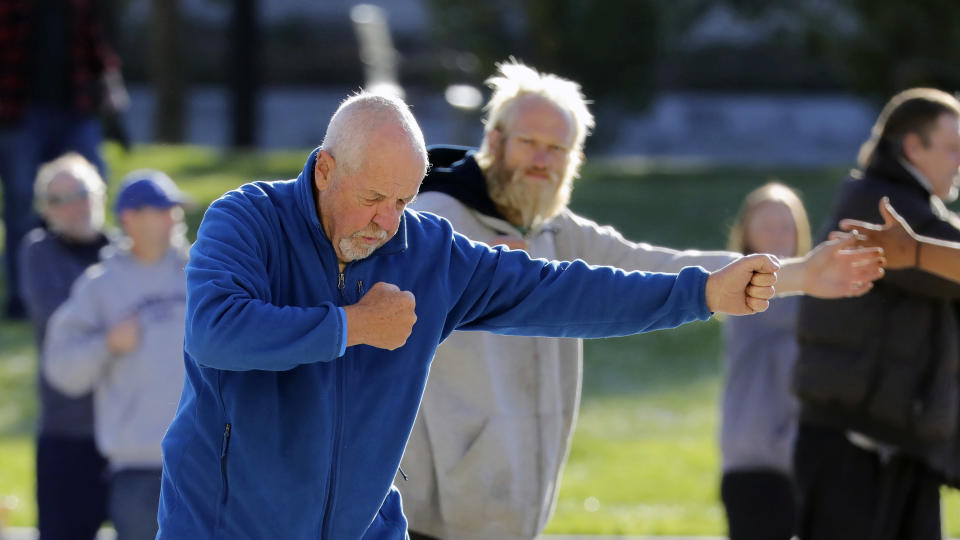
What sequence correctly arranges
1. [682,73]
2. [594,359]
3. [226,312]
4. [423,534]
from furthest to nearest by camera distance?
1. [682,73]
2. [594,359]
3. [423,534]
4. [226,312]

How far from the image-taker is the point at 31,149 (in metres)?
11.9

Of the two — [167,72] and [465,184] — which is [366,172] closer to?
[465,184]

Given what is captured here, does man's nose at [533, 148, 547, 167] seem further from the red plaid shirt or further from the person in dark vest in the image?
the red plaid shirt

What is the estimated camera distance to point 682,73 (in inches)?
1169

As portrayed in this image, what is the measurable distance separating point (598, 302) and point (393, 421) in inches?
23.1

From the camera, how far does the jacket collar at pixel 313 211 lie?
371cm

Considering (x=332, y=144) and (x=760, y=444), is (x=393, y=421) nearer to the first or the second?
(x=332, y=144)

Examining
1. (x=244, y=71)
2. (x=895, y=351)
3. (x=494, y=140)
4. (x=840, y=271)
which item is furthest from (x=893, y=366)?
(x=244, y=71)

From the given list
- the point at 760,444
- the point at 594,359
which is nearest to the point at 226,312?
the point at 760,444

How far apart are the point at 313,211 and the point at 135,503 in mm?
2871

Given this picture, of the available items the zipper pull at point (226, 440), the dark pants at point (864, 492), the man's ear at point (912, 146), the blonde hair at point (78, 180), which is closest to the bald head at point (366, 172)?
the zipper pull at point (226, 440)

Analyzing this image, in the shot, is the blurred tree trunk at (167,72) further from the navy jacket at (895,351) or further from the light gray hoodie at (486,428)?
the light gray hoodie at (486,428)

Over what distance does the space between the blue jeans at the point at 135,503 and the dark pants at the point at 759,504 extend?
89.8 inches

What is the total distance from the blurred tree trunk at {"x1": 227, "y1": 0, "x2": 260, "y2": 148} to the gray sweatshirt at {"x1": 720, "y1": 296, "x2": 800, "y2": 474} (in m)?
16.8
